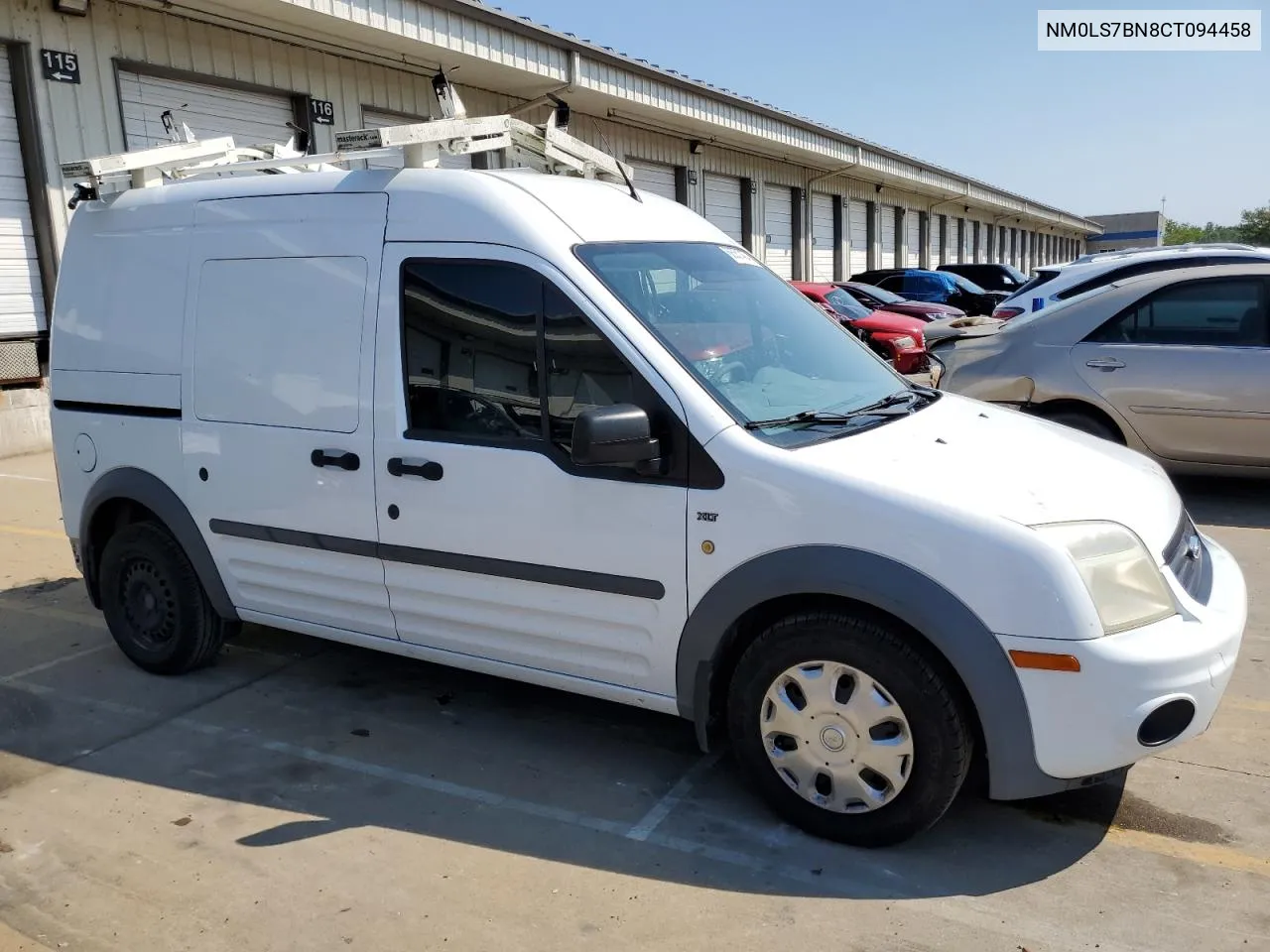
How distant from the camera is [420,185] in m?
3.83

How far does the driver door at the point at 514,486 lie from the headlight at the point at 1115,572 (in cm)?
113

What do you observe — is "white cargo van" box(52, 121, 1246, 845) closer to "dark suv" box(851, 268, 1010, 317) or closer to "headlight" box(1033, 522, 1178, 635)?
"headlight" box(1033, 522, 1178, 635)

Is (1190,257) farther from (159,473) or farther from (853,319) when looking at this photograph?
(159,473)

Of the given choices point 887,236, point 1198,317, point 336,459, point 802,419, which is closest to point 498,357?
point 336,459

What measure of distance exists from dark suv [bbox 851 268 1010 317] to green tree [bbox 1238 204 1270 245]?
204ft

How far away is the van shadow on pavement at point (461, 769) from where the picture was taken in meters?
3.16

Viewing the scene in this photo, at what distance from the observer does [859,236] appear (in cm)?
3155

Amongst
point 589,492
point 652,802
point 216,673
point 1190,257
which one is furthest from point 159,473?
point 1190,257

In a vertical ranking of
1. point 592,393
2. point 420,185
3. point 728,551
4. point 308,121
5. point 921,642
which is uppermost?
point 308,121

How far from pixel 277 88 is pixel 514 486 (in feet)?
34.7

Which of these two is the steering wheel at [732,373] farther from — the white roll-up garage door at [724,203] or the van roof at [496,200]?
the white roll-up garage door at [724,203]

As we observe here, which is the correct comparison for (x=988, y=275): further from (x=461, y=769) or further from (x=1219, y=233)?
(x=1219, y=233)

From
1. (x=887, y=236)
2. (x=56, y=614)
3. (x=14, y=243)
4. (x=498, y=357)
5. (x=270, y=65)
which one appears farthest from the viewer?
(x=887, y=236)

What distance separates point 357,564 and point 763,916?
2.02 metres
